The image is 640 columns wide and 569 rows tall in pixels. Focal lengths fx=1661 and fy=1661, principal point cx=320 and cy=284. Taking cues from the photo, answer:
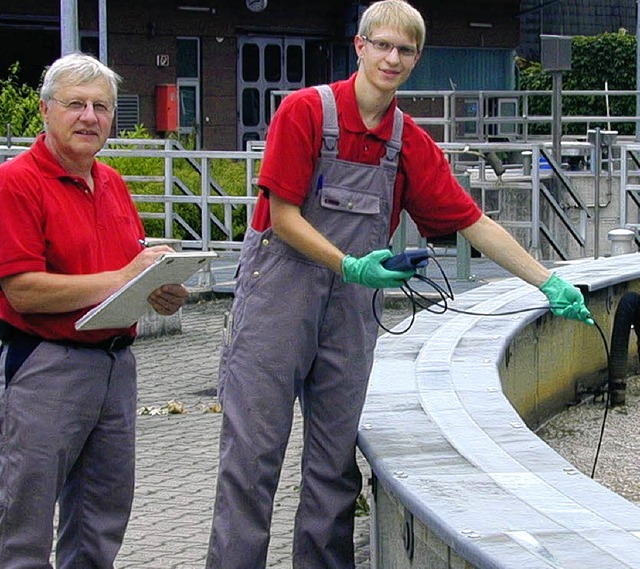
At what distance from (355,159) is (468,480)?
1144mm

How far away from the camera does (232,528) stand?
5098 millimetres

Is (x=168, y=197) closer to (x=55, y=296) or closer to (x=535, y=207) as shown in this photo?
(x=535, y=207)

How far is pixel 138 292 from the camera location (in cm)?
457

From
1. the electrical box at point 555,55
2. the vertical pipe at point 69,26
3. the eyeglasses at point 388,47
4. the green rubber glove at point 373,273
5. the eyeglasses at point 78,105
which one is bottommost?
the green rubber glove at point 373,273

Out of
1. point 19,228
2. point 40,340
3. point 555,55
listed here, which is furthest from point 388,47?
point 555,55

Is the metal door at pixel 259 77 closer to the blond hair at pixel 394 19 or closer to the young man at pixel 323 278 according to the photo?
the young man at pixel 323 278

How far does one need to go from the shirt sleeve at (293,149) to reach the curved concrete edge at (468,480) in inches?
31.7

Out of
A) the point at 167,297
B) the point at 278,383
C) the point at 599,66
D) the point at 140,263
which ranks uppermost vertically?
the point at 599,66

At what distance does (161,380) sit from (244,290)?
5928mm

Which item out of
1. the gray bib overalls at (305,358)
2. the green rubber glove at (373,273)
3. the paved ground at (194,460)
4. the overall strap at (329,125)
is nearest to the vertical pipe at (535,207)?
the paved ground at (194,460)

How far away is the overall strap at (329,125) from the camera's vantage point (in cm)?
490

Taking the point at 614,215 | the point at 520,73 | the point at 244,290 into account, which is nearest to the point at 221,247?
the point at 614,215

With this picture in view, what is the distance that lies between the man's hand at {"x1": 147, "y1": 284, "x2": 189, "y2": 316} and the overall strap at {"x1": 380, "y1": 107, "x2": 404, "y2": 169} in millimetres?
738

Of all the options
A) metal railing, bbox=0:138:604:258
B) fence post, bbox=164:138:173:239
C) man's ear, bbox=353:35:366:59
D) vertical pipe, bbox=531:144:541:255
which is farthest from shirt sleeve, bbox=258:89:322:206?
vertical pipe, bbox=531:144:541:255
